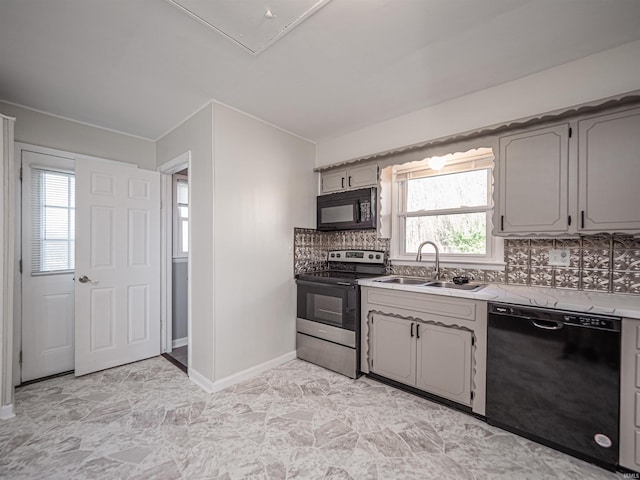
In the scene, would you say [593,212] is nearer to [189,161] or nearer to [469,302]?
[469,302]

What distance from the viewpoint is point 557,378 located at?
1746 millimetres

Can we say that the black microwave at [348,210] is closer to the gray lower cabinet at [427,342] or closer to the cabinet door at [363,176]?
the cabinet door at [363,176]

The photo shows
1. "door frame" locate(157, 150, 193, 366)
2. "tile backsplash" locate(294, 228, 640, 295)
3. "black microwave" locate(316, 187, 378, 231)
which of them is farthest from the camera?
"door frame" locate(157, 150, 193, 366)

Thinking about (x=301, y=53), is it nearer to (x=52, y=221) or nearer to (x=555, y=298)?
(x=555, y=298)

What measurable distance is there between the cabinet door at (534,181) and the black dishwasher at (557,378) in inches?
25.3

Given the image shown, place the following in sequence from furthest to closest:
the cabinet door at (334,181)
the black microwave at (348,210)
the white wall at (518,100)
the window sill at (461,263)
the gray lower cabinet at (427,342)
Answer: the cabinet door at (334,181)
the black microwave at (348,210)
the window sill at (461,263)
the gray lower cabinet at (427,342)
the white wall at (518,100)

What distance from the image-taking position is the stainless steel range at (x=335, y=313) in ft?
8.96

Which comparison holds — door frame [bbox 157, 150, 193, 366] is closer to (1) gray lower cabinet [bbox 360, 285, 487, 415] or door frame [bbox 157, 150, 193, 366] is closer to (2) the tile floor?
(2) the tile floor

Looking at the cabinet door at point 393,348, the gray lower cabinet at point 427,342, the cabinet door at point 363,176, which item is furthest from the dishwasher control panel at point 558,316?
the cabinet door at point 363,176

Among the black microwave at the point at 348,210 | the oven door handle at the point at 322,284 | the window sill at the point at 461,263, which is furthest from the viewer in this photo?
the black microwave at the point at 348,210

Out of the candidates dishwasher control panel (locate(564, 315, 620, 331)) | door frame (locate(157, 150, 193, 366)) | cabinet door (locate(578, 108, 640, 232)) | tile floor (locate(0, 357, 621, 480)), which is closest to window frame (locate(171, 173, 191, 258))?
door frame (locate(157, 150, 193, 366))

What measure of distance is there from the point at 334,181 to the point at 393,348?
6.17 ft

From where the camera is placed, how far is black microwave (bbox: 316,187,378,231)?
295 cm

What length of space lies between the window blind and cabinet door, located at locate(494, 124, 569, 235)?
392 centimetres
